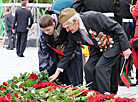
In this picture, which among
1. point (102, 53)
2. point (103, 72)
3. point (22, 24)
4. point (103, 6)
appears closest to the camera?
point (103, 72)

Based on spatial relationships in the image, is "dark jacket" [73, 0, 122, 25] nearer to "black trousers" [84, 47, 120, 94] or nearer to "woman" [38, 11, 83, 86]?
"woman" [38, 11, 83, 86]

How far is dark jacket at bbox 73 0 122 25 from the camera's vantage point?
471cm

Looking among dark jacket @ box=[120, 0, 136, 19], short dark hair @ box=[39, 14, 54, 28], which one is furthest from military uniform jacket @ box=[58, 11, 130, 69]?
dark jacket @ box=[120, 0, 136, 19]

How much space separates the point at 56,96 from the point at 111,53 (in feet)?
3.14

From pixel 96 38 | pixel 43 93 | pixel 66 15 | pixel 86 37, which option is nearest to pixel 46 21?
pixel 66 15

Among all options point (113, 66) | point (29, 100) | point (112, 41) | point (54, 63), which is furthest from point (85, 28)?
point (29, 100)

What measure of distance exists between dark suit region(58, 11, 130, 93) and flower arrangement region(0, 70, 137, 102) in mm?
380

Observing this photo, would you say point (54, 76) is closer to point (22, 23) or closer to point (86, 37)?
point (86, 37)

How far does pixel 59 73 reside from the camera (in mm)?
4344

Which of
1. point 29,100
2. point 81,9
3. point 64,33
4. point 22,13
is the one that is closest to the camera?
point 29,100

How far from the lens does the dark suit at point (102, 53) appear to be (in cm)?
357

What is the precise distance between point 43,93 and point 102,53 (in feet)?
3.45

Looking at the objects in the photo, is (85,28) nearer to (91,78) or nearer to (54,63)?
(91,78)

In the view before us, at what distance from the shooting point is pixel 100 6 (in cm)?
475
